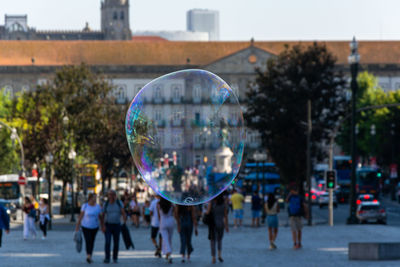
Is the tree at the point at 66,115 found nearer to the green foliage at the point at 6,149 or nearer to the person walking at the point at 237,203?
the green foliage at the point at 6,149

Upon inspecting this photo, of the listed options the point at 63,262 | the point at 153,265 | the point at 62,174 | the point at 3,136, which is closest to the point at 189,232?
the point at 153,265

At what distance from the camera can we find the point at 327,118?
6569cm

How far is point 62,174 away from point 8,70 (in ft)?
291

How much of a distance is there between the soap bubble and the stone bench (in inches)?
240

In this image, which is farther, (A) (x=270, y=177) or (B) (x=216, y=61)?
(B) (x=216, y=61)

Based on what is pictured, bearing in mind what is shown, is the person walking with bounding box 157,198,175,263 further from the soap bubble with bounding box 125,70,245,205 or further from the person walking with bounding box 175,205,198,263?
the soap bubble with bounding box 125,70,245,205

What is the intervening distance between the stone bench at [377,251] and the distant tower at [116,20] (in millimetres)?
177514

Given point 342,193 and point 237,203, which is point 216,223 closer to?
point 237,203

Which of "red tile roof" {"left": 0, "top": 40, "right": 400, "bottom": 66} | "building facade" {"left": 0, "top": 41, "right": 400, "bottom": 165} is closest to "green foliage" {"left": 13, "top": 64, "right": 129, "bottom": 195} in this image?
"building facade" {"left": 0, "top": 41, "right": 400, "bottom": 165}

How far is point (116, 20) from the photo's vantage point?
19925 centimetres

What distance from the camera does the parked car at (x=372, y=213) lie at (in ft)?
151

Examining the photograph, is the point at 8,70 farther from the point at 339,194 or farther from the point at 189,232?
the point at 189,232

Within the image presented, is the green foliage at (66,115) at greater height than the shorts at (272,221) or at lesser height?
greater

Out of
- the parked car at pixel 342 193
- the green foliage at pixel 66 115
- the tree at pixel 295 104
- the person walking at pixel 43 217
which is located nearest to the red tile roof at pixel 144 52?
the parked car at pixel 342 193
